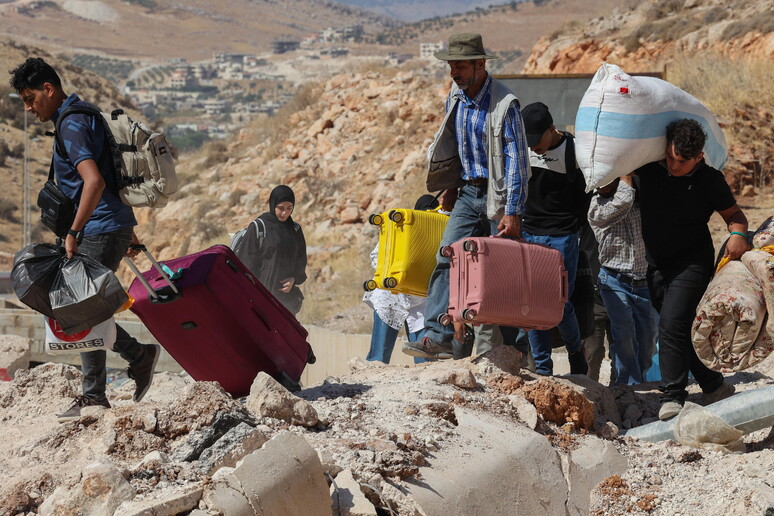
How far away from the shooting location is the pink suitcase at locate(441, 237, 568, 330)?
5.60 m

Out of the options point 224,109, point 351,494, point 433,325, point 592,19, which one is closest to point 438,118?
point 592,19

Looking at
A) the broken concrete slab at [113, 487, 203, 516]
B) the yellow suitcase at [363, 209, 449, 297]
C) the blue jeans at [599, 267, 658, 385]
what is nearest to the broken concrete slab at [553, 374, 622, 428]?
the blue jeans at [599, 267, 658, 385]

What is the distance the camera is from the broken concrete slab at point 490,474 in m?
4.59

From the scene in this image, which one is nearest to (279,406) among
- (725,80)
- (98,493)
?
(98,493)

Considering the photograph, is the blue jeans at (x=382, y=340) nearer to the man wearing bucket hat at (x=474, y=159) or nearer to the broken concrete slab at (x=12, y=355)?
the man wearing bucket hat at (x=474, y=159)

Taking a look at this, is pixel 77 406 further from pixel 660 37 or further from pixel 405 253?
pixel 660 37

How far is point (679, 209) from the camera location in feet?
18.7

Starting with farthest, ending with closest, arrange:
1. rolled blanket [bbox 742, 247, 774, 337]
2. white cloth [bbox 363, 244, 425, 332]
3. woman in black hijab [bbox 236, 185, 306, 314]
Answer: woman in black hijab [bbox 236, 185, 306, 314] → white cloth [bbox 363, 244, 425, 332] → rolled blanket [bbox 742, 247, 774, 337]

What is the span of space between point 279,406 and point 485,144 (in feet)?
6.67

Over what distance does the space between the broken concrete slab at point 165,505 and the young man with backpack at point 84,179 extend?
177 cm

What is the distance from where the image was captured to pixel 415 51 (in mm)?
172000

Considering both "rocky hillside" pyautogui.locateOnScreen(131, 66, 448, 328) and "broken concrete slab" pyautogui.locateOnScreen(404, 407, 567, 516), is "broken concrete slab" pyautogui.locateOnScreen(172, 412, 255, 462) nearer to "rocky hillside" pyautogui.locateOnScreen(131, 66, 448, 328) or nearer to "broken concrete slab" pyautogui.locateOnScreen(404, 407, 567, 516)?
"broken concrete slab" pyautogui.locateOnScreen(404, 407, 567, 516)

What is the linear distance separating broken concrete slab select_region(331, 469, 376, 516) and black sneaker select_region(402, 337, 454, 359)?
2.19 metres

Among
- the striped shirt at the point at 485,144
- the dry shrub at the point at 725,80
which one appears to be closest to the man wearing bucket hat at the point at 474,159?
the striped shirt at the point at 485,144
